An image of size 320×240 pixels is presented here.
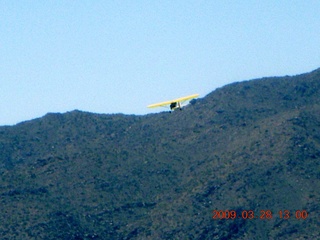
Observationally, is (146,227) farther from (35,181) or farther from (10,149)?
(10,149)

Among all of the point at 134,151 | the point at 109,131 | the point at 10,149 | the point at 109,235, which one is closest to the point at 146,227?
the point at 109,235
